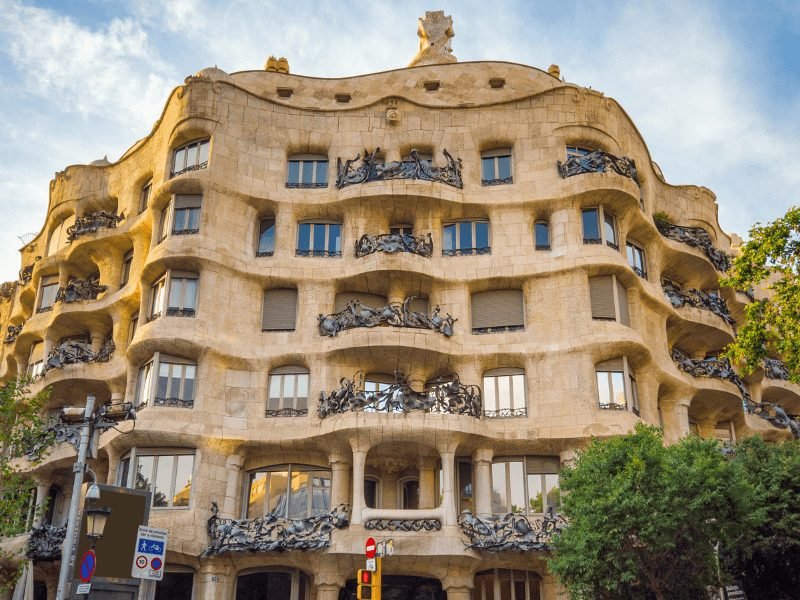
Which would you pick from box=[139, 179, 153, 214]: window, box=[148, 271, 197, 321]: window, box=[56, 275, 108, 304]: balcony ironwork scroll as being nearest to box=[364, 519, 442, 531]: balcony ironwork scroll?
box=[148, 271, 197, 321]: window

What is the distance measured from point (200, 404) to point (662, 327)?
17.2 meters

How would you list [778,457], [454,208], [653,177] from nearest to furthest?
[778,457] < [454,208] < [653,177]

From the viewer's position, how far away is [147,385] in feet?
97.5

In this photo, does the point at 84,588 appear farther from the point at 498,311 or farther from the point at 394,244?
the point at 498,311

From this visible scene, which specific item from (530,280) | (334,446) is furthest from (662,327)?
(334,446)

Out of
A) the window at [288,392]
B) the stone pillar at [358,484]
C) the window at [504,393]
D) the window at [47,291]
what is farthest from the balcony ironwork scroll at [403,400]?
the window at [47,291]

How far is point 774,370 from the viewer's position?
4009cm

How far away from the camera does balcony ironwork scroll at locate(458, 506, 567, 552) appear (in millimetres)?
26594

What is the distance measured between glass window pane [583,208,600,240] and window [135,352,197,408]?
14626 mm

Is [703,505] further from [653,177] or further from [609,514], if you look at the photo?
[653,177]

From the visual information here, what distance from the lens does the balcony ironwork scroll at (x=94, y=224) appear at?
3638 centimetres

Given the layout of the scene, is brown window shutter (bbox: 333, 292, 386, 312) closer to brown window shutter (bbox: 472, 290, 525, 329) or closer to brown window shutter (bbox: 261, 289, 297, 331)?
brown window shutter (bbox: 261, 289, 297, 331)

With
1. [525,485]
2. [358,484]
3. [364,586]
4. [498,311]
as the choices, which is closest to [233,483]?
[358,484]

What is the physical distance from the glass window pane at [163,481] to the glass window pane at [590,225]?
644 inches
